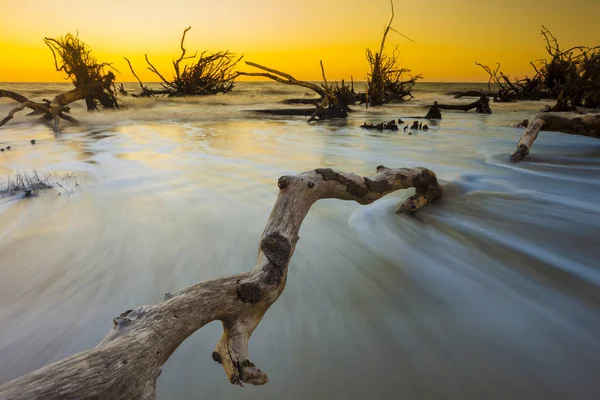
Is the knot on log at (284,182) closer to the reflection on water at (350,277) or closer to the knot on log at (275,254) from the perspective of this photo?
the knot on log at (275,254)

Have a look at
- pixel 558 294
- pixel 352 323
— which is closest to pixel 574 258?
pixel 558 294

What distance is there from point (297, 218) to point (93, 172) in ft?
12.0

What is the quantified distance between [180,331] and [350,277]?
3.88 ft

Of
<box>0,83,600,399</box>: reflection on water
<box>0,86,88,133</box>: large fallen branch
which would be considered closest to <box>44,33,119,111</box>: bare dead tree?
<box>0,86,88,133</box>: large fallen branch

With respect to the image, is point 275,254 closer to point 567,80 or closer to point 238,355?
point 238,355

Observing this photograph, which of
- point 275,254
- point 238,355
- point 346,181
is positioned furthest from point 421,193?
point 238,355

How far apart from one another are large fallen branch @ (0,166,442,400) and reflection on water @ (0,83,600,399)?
33 centimetres

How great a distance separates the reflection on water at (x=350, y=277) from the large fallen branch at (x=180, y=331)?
0.33m

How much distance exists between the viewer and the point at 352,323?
5.28 feet

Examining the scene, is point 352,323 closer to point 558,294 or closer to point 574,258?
point 558,294

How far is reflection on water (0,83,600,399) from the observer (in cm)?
133

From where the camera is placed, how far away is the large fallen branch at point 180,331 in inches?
28.5

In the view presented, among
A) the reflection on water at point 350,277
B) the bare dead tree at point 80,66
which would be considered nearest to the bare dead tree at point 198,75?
the bare dead tree at point 80,66

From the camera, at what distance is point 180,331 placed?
3.24 feet
